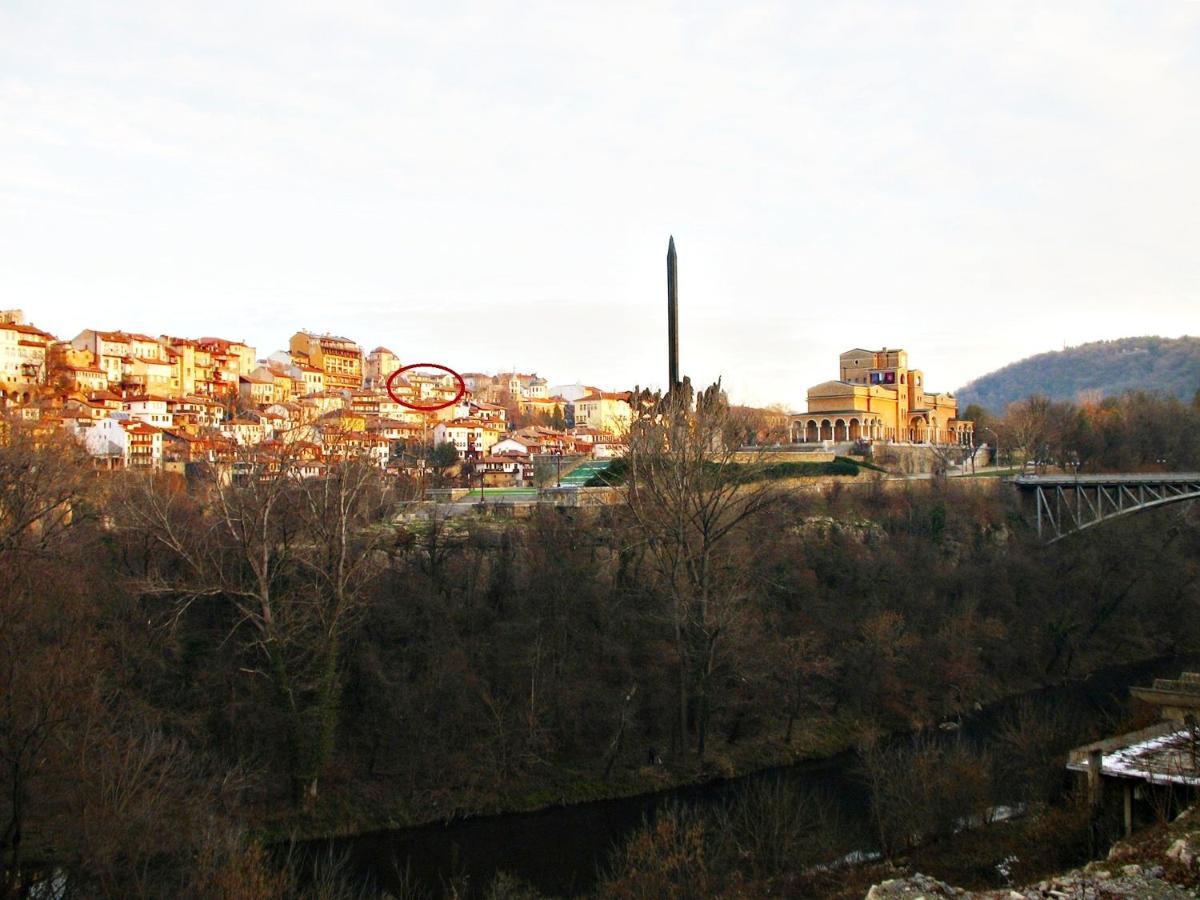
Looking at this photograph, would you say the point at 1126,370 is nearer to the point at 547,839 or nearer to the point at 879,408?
the point at 879,408

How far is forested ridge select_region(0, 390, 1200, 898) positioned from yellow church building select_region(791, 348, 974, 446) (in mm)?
20646

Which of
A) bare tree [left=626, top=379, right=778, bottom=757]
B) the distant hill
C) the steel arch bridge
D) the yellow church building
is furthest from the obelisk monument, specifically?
the distant hill

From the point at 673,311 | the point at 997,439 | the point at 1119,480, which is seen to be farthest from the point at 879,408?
the point at 673,311

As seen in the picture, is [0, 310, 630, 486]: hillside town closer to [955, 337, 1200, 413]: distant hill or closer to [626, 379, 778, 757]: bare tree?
[626, 379, 778, 757]: bare tree

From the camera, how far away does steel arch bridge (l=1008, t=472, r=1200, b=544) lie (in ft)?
93.9

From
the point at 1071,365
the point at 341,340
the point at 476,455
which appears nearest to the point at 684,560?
the point at 476,455

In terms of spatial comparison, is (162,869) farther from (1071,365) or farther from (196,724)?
(1071,365)

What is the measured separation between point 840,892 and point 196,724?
11102mm

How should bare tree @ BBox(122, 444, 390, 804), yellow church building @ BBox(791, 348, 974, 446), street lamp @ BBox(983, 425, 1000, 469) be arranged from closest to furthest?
1. bare tree @ BBox(122, 444, 390, 804)
2. yellow church building @ BBox(791, 348, 974, 446)
3. street lamp @ BBox(983, 425, 1000, 469)

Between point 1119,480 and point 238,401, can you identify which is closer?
point 1119,480

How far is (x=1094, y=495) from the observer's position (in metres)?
36.1

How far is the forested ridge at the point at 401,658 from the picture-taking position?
1249cm

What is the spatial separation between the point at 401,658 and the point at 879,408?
3552 cm

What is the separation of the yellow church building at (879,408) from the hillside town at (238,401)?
9223 millimetres
